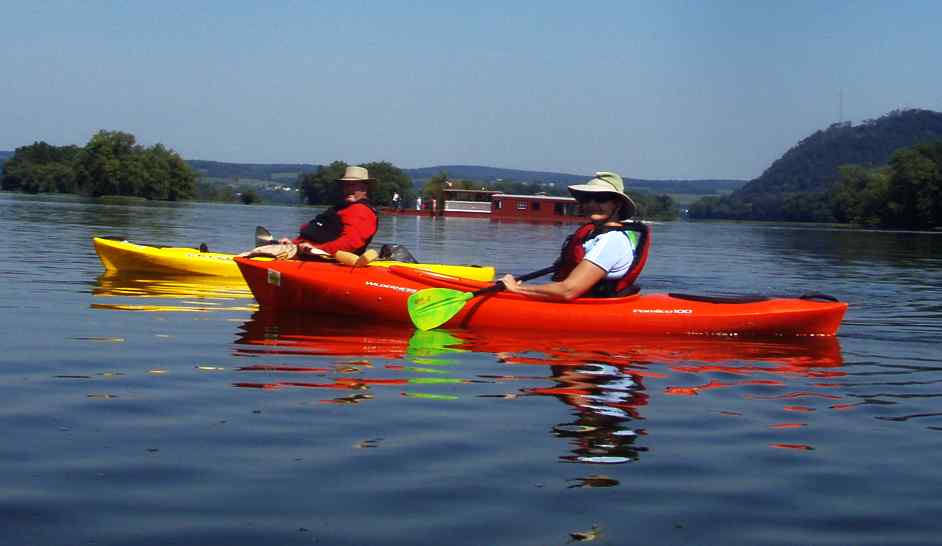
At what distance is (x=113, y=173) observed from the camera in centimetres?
10688

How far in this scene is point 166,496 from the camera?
4.73 metres

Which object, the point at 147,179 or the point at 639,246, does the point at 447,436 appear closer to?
the point at 639,246

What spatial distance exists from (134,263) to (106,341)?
716 cm

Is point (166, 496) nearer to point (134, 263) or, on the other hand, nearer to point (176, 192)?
point (134, 263)

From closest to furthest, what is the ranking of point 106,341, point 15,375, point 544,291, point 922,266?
point 15,375
point 106,341
point 544,291
point 922,266

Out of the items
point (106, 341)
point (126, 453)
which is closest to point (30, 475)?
point (126, 453)

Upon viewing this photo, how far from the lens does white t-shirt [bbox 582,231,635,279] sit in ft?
32.7

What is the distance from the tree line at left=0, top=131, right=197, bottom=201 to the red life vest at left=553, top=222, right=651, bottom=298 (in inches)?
3984

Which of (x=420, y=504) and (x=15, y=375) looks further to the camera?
(x=15, y=375)

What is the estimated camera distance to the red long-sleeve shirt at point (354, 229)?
1245 cm

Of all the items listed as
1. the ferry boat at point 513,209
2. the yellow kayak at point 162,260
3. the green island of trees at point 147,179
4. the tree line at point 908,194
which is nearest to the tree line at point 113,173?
the green island of trees at point 147,179

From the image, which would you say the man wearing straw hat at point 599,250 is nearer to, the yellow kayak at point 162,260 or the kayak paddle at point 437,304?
the kayak paddle at point 437,304

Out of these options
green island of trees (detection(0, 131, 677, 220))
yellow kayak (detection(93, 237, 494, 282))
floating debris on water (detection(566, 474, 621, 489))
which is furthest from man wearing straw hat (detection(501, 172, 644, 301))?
green island of trees (detection(0, 131, 677, 220))

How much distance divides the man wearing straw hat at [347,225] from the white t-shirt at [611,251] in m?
3.17
